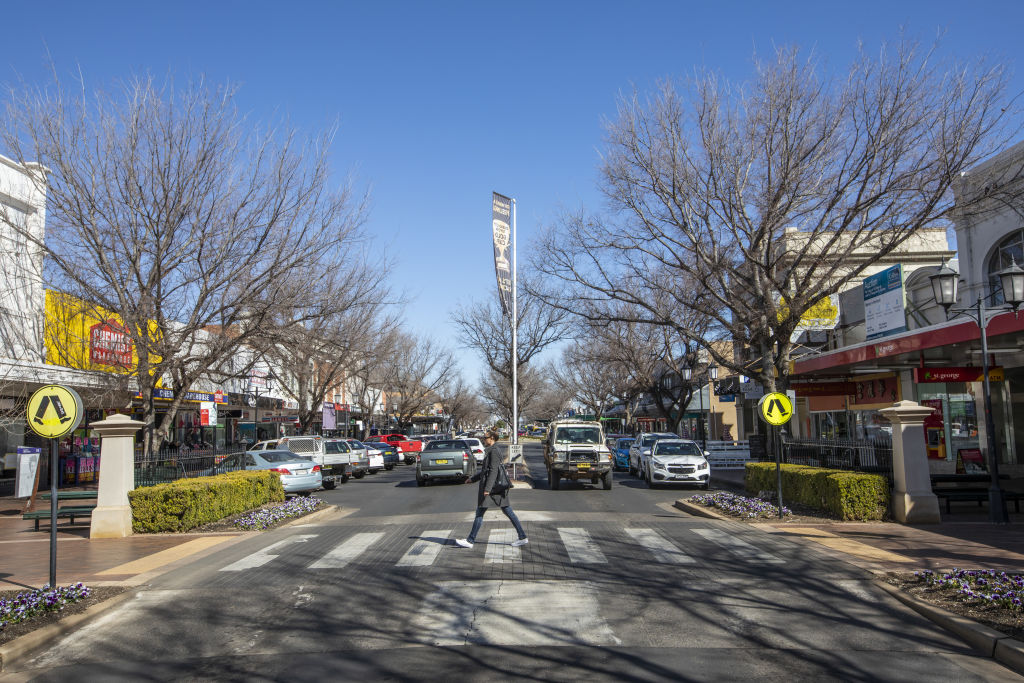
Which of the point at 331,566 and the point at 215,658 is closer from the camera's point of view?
the point at 215,658

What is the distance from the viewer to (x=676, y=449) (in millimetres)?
24281

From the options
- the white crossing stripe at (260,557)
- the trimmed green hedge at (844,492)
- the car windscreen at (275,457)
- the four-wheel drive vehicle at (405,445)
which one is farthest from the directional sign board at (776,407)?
the four-wheel drive vehicle at (405,445)

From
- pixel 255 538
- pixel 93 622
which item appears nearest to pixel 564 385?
pixel 255 538

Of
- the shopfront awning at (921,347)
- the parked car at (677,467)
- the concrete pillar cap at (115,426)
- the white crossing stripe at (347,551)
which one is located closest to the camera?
the white crossing stripe at (347,551)

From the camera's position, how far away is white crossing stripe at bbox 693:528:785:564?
10.9 m

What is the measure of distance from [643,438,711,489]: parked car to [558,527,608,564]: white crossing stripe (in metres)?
9.83

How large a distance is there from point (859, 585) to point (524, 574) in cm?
393

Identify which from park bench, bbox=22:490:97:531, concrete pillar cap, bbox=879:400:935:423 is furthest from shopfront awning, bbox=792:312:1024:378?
park bench, bbox=22:490:97:531

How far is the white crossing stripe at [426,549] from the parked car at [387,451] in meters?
23.7

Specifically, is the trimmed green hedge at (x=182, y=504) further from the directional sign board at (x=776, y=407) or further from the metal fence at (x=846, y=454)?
the metal fence at (x=846, y=454)

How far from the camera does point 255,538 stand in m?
13.7

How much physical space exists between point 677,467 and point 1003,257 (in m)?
11.5

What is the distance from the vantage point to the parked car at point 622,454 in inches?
1319

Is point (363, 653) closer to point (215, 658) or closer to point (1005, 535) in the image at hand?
point (215, 658)
